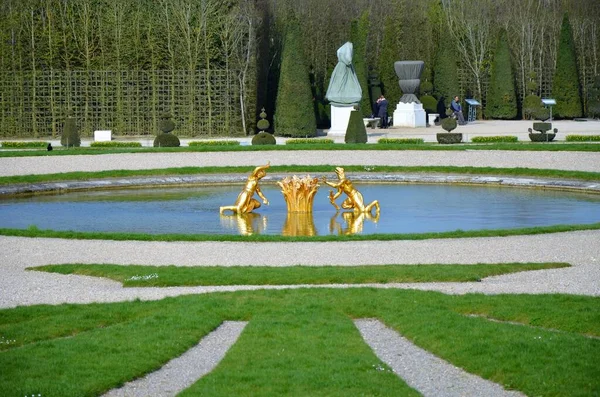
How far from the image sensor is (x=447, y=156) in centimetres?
2739

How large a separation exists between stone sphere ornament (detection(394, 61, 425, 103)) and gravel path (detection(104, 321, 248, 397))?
32.7 m

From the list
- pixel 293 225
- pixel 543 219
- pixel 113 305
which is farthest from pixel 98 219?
pixel 113 305

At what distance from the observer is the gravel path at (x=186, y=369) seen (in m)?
7.89

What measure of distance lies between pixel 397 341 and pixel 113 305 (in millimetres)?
2789

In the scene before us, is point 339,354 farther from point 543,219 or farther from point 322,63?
point 322,63

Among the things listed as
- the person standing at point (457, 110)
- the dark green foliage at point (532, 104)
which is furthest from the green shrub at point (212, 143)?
the dark green foliage at point (532, 104)


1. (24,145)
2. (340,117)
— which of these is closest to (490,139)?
(340,117)

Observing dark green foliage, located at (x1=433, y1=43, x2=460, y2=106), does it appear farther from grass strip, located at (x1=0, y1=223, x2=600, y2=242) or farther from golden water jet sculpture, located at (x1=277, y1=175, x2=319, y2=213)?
grass strip, located at (x1=0, y1=223, x2=600, y2=242)

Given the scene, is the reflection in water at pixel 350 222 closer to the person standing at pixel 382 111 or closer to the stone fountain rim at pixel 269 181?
the stone fountain rim at pixel 269 181

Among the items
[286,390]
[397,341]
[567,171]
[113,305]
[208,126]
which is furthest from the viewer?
[208,126]

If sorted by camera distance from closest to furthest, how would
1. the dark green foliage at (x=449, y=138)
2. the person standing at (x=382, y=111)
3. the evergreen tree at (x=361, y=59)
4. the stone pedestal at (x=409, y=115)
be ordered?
1. the dark green foliage at (x=449, y=138)
2. the person standing at (x=382, y=111)
3. the stone pedestal at (x=409, y=115)
4. the evergreen tree at (x=361, y=59)

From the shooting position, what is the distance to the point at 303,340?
9141mm

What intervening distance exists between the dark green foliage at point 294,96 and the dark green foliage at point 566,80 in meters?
12.8

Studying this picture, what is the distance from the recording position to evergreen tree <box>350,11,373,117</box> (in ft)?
140
